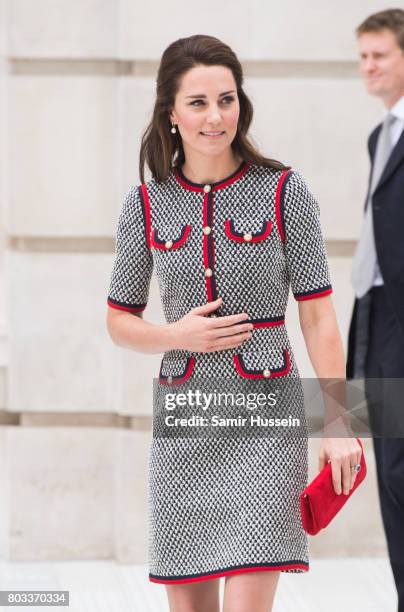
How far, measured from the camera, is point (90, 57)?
17.3 feet

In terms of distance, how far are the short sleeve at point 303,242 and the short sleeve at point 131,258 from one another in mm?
389

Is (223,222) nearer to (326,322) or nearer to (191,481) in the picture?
(326,322)

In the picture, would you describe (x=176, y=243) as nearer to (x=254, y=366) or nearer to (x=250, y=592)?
(x=254, y=366)

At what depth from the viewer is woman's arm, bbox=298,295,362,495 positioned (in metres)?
2.80

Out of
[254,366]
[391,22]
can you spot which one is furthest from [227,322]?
[391,22]

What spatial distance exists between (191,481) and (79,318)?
2487 mm

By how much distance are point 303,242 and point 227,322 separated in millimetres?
289

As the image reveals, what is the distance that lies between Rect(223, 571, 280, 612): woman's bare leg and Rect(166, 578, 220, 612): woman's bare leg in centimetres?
12

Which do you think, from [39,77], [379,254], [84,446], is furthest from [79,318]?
[379,254]

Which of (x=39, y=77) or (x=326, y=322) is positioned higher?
(x=39, y=77)

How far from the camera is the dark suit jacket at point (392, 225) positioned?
4.44m

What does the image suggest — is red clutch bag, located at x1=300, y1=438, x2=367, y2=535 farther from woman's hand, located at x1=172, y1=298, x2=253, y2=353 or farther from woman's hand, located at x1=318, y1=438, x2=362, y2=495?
woman's hand, located at x1=172, y1=298, x2=253, y2=353

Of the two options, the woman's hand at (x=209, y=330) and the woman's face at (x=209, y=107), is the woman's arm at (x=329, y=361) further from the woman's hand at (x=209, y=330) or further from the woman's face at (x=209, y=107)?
the woman's face at (x=209, y=107)

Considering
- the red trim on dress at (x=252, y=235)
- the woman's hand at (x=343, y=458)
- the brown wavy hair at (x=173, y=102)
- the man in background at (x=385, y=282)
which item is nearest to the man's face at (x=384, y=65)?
the man in background at (x=385, y=282)
